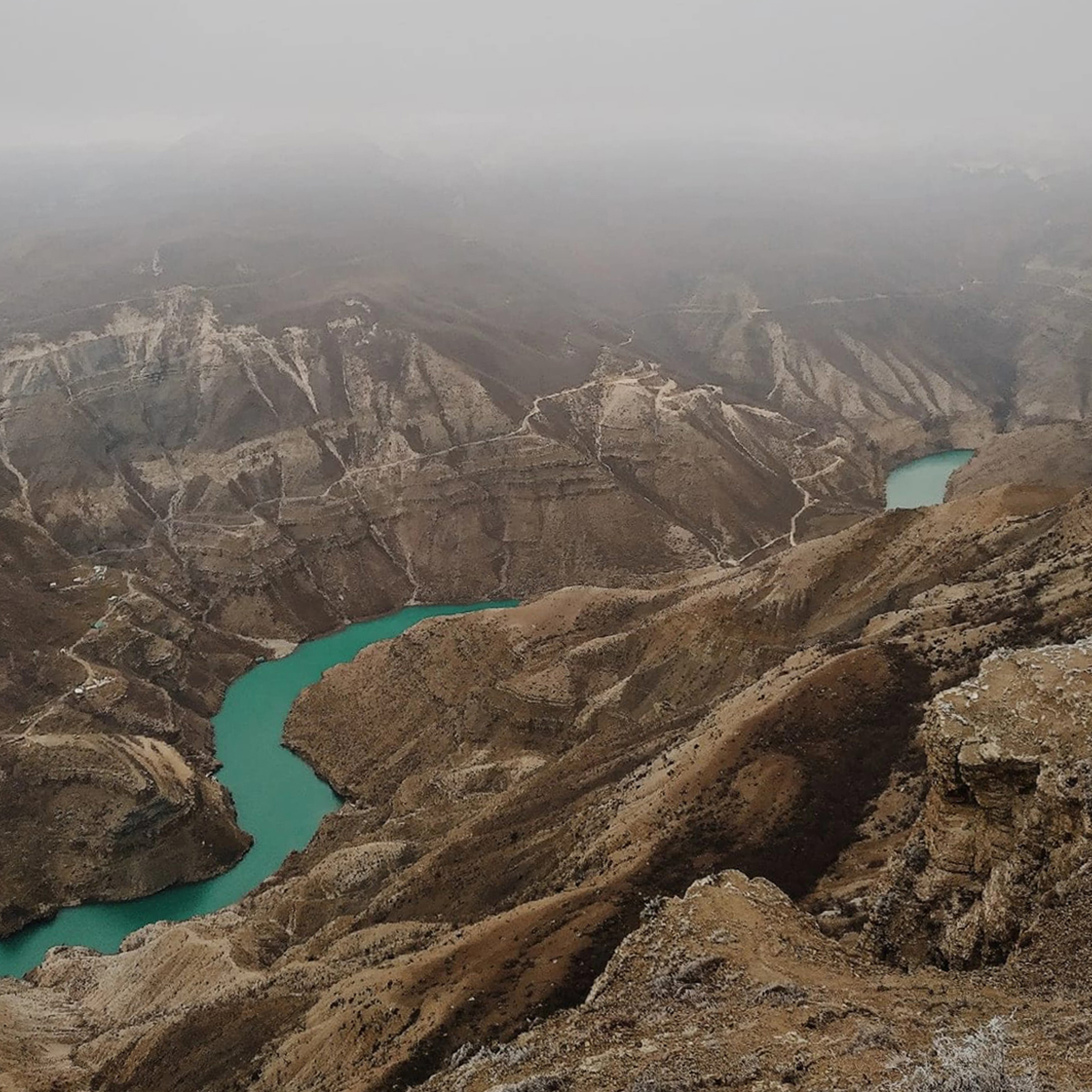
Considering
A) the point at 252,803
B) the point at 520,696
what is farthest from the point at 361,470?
the point at 520,696

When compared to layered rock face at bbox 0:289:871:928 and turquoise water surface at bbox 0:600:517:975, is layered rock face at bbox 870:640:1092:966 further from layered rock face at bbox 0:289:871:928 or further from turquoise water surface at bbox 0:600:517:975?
layered rock face at bbox 0:289:871:928

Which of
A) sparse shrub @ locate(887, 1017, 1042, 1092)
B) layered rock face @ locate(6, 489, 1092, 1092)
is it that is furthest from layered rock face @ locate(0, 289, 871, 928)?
sparse shrub @ locate(887, 1017, 1042, 1092)

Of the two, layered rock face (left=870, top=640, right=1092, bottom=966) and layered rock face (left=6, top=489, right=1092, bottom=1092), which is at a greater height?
layered rock face (left=870, top=640, right=1092, bottom=966)

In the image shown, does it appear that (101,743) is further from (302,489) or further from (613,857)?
(302,489)

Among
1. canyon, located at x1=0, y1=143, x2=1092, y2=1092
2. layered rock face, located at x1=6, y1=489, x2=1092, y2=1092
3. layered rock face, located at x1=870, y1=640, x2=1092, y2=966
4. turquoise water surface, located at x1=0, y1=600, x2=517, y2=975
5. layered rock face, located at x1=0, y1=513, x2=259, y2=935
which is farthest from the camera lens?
layered rock face, located at x1=0, y1=513, x2=259, y2=935

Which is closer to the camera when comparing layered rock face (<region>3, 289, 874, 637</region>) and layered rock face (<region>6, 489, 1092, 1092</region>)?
layered rock face (<region>6, 489, 1092, 1092</region>)

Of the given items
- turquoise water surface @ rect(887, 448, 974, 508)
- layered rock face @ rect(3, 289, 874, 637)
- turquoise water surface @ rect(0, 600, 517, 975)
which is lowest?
turquoise water surface @ rect(0, 600, 517, 975)
